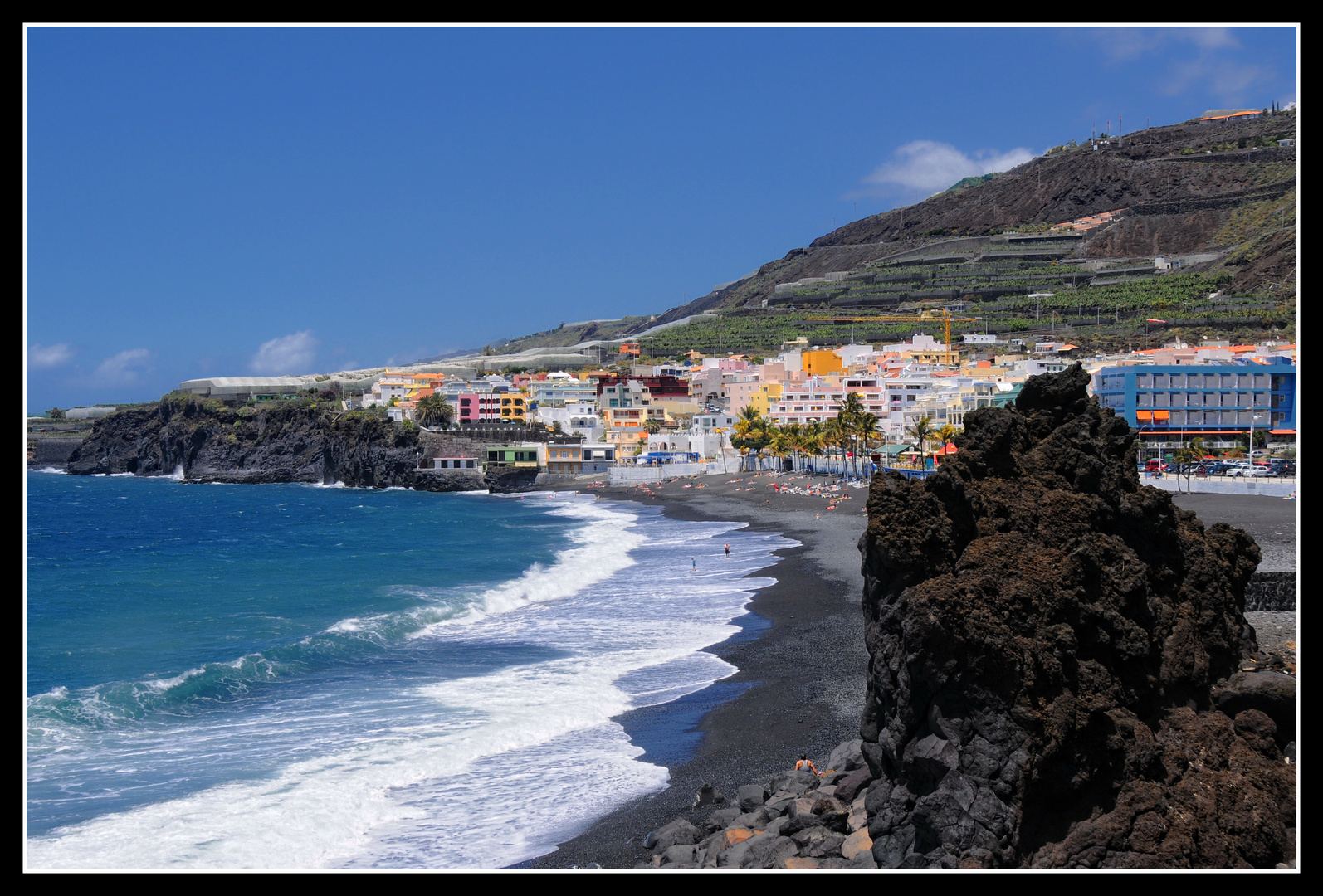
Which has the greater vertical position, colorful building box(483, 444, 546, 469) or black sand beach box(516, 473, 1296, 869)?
colorful building box(483, 444, 546, 469)

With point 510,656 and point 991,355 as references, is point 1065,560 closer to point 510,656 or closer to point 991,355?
point 510,656

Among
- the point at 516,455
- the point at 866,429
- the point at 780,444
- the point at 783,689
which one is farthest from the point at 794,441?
the point at 783,689

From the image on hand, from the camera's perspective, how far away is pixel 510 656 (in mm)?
19922

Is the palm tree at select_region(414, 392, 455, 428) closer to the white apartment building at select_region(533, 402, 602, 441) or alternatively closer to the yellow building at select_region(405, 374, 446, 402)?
the white apartment building at select_region(533, 402, 602, 441)

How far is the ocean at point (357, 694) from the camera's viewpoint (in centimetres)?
1148

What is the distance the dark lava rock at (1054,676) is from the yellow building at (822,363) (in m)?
92.5

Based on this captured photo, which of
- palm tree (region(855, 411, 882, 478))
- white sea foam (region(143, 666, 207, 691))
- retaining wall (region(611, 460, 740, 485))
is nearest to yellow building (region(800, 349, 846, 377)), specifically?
retaining wall (region(611, 460, 740, 485))

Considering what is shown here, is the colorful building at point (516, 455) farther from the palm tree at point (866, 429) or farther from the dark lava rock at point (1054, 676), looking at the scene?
the dark lava rock at point (1054, 676)

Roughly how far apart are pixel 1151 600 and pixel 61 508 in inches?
2850

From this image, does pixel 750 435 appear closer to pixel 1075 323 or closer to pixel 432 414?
pixel 432 414

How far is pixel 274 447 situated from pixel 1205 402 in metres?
84.3

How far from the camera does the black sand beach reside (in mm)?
11789

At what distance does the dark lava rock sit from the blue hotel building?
53.0 m
